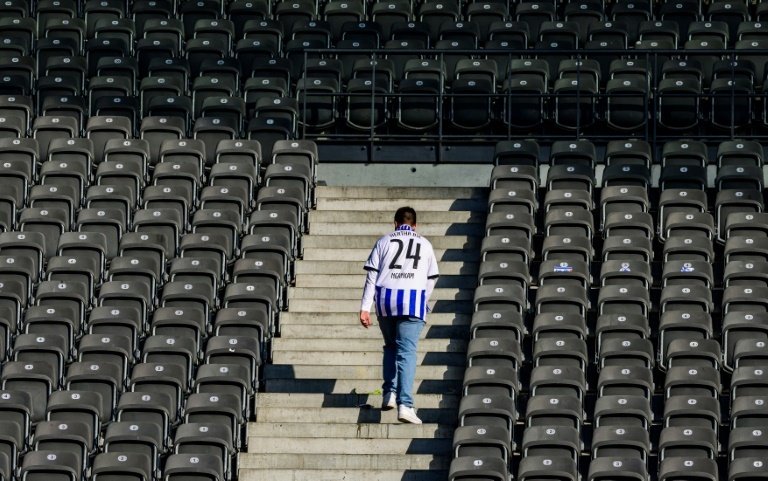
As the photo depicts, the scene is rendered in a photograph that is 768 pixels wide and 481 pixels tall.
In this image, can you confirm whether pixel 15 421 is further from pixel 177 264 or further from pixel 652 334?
pixel 652 334

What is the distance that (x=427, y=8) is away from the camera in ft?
75.5

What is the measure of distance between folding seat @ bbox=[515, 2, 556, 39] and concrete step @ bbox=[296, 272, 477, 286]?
17.5ft

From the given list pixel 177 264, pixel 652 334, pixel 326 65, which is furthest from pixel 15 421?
pixel 326 65

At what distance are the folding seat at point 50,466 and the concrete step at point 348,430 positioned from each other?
66.3 inches

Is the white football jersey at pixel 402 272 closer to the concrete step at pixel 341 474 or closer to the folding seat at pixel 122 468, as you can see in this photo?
the concrete step at pixel 341 474

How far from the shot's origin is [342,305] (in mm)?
17984

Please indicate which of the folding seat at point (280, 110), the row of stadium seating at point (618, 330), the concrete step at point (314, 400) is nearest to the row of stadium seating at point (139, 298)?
the concrete step at point (314, 400)

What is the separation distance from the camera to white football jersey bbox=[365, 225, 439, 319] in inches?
629

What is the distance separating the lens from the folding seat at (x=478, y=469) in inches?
587

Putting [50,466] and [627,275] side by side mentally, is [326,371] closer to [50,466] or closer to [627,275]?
[627,275]

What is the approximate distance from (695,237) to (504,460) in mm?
3852

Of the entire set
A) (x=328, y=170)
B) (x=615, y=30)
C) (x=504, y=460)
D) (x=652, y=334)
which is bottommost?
(x=504, y=460)

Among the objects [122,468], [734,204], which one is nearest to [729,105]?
[734,204]

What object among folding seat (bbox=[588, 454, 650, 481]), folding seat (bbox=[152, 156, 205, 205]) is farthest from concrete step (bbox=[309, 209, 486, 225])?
folding seat (bbox=[588, 454, 650, 481])
